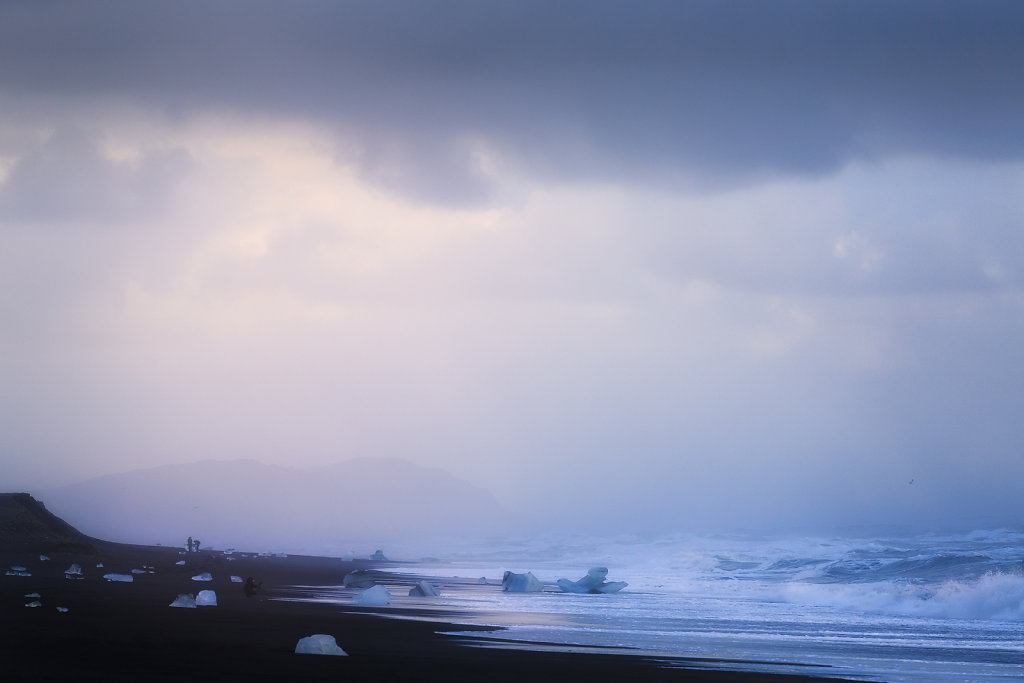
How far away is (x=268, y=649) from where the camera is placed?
599 inches

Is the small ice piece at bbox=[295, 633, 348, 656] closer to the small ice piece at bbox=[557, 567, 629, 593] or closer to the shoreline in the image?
the shoreline

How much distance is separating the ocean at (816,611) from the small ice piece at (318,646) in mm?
4014

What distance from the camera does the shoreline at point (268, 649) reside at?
40.8ft

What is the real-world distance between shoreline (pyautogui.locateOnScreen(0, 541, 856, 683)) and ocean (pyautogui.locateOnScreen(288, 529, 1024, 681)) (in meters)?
1.12

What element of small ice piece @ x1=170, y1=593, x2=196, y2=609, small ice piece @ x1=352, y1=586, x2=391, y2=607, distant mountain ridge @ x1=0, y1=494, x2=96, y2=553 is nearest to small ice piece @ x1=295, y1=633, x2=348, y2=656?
small ice piece @ x1=170, y1=593, x2=196, y2=609

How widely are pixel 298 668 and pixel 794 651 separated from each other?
31.7ft

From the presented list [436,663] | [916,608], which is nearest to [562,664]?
[436,663]

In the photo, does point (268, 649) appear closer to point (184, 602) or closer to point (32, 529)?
point (184, 602)

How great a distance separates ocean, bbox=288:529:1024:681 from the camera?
1806 cm

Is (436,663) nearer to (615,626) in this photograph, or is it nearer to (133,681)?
(133,681)

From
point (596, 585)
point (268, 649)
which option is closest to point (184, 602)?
point (268, 649)

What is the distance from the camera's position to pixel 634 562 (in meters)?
69.4

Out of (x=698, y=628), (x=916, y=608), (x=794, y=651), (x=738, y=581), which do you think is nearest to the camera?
(x=794, y=651)

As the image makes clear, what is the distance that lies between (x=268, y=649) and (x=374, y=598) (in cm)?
1561
